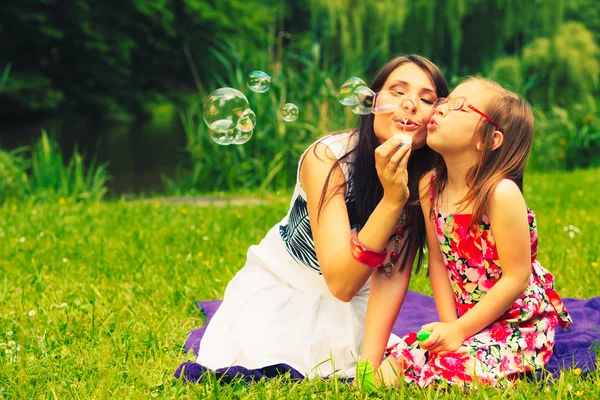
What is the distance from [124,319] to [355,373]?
3.48ft

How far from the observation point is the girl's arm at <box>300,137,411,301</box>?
6.48ft

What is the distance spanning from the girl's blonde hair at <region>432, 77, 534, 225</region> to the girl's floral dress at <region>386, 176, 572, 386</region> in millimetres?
91

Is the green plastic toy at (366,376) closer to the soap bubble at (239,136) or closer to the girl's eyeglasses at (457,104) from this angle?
the girl's eyeglasses at (457,104)

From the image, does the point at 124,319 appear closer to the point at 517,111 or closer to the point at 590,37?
the point at 517,111

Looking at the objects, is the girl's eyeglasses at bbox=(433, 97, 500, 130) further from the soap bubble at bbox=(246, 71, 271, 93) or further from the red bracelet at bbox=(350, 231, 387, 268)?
the soap bubble at bbox=(246, 71, 271, 93)

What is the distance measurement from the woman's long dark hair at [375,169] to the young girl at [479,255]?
6 centimetres

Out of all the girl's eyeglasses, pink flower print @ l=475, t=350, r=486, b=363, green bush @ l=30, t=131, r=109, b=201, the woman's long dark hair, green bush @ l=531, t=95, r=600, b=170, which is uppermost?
the girl's eyeglasses

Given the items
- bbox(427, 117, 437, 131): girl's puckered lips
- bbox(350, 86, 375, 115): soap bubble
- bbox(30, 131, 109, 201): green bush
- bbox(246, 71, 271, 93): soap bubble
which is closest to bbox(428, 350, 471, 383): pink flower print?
bbox(427, 117, 437, 131): girl's puckered lips

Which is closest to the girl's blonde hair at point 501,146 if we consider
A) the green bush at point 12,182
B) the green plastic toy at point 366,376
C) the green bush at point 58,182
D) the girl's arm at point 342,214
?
the girl's arm at point 342,214

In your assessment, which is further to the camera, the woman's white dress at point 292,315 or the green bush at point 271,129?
the green bush at point 271,129

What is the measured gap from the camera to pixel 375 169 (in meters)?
2.30

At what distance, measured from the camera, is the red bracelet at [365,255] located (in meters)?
2.05

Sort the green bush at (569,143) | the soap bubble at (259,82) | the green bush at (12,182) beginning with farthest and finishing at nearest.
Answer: the green bush at (569,143) < the green bush at (12,182) < the soap bubble at (259,82)

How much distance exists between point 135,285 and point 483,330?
1700 millimetres
